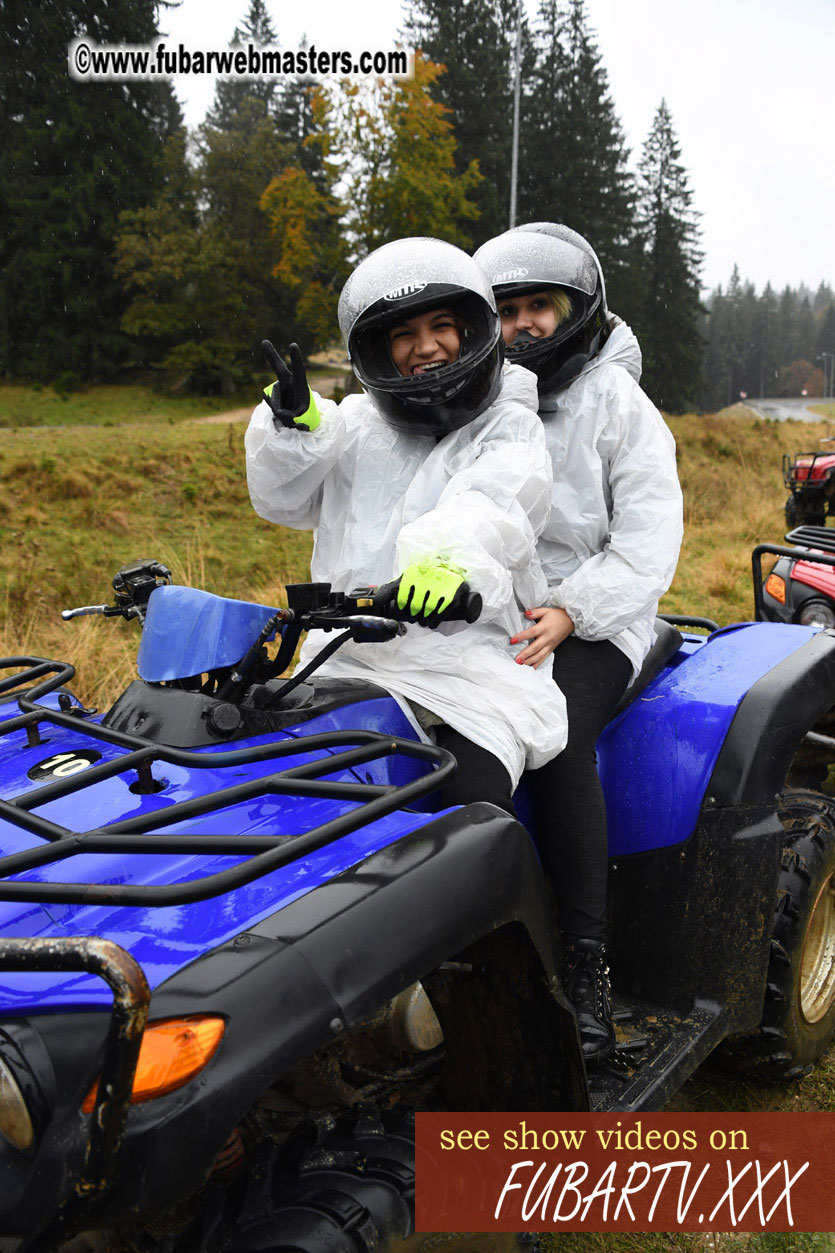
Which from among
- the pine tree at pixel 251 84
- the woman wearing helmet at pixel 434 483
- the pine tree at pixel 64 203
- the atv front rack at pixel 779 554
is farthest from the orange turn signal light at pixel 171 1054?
the pine tree at pixel 251 84

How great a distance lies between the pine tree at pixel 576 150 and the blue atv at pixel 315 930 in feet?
126

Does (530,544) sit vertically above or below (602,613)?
above

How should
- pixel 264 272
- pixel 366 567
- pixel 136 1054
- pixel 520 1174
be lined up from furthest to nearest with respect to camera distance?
pixel 264 272 < pixel 366 567 < pixel 520 1174 < pixel 136 1054

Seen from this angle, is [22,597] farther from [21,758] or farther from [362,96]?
[362,96]

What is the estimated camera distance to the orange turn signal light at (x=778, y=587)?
21.6 feet

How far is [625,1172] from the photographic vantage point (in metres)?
2.23

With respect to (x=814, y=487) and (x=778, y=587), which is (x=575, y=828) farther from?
(x=814, y=487)

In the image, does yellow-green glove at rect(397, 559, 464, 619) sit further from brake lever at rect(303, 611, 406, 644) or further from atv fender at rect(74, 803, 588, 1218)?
atv fender at rect(74, 803, 588, 1218)

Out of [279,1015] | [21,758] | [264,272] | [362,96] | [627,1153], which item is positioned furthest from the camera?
[264,272]

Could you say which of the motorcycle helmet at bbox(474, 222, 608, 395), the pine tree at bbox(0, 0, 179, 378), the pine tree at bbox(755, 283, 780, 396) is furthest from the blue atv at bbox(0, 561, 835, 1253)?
the pine tree at bbox(755, 283, 780, 396)

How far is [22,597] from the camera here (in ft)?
26.4

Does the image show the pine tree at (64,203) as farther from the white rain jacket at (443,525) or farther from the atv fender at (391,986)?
the atv fender at (391,986)

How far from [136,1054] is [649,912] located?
5.69 feet

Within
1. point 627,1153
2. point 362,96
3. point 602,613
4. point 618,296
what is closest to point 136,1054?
point 627,1153
